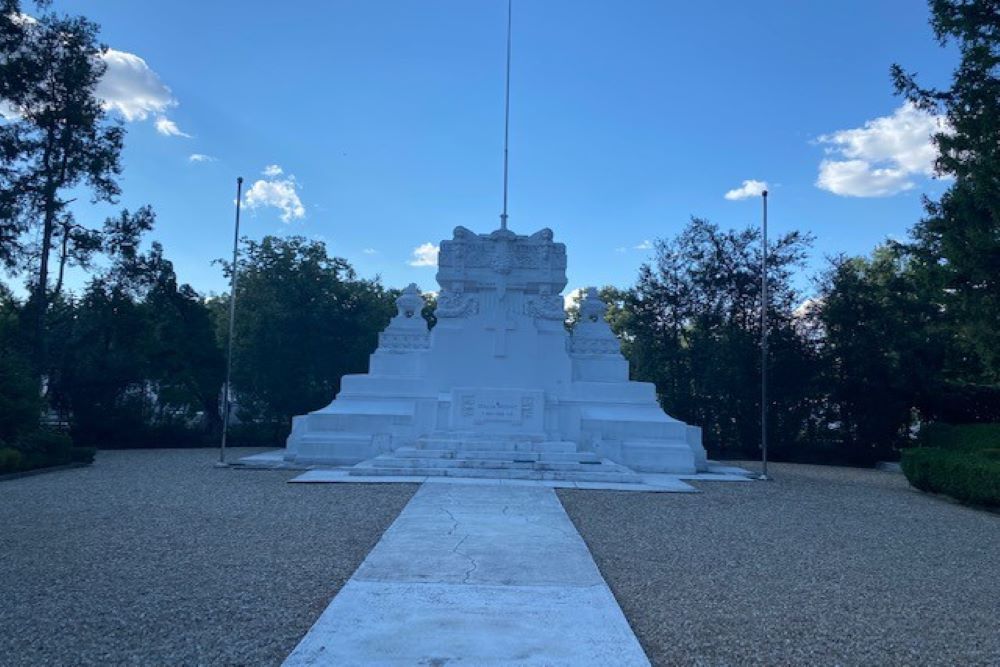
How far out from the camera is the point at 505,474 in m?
15.7

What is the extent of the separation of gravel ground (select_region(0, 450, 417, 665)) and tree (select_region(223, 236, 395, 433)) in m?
16.7

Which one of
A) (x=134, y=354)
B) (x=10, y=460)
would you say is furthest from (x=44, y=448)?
(x=134, y=354)

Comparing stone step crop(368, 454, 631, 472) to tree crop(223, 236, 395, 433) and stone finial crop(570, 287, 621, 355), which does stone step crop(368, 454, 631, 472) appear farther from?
tree crop(223, 236, 395, 433)

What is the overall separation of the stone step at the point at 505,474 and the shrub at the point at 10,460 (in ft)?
23.6

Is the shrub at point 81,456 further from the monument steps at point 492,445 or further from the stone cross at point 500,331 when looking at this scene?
the stone cross at point 500,331

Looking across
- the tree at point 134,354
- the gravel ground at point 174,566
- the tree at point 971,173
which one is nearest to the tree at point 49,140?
the tree at point 134,354

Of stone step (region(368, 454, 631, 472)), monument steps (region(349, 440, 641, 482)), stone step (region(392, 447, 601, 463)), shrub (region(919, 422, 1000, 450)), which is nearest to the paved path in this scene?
monument steps (region(349, 440, 641, 482))

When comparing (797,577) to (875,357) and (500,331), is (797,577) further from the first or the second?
(875,357)

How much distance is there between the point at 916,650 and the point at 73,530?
9.09 m

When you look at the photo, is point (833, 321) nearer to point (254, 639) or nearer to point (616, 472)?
point (616, 472)

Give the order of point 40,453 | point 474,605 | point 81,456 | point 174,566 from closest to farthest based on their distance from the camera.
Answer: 1. point 474,605
2. point 174,566
3. point 40,453
4. point 81,456

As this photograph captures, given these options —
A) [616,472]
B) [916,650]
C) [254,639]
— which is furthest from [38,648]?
[616,472]

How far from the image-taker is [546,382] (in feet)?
67.3

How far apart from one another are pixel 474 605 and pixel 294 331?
26088mm
